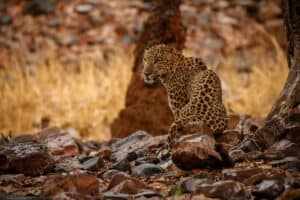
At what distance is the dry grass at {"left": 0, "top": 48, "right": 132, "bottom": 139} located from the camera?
14070 mm

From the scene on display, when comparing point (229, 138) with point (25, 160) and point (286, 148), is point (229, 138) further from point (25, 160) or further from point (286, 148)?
point (25, 160)

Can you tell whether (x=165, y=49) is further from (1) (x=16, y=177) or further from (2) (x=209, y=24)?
(2) (x=209, y=24)

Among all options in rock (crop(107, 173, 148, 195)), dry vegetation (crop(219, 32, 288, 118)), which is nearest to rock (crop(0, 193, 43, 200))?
rock (crop(107, 173, 148, 195))

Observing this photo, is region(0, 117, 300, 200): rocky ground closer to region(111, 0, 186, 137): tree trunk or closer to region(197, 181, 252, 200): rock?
region(197, 181, 252, 200): rock

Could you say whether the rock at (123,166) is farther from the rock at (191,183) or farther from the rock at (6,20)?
the rock at (6,20)

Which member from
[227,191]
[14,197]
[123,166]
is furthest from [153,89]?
[227,191]

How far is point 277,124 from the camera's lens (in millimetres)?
7352

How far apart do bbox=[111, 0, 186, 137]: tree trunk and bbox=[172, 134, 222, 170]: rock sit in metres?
4.08

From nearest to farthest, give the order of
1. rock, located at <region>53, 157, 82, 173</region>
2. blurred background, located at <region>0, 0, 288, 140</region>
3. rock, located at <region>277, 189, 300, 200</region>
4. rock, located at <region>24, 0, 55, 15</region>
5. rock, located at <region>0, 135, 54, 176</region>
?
1. rock, located at <region>277, 189, 300, 200</region>
2. rock, located at <region>0, 135, 54, 176</region>
3. rock, located at <region>53, 157, 82, 173</region>
4. blurred background, located at <region>0, 0, 288, 140</region>
5. rock, located at <region>24, 0, 55, 15</region>

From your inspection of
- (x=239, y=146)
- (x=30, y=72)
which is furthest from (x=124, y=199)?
(x=30, y=72)

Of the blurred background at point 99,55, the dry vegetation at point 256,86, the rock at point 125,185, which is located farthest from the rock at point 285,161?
the blurred background at point 99,55

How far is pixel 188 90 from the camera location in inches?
326

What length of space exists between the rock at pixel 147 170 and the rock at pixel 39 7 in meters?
12.8

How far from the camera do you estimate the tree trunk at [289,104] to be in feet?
23.7
